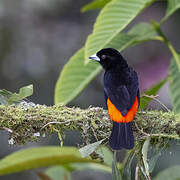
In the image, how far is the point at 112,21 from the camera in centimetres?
327

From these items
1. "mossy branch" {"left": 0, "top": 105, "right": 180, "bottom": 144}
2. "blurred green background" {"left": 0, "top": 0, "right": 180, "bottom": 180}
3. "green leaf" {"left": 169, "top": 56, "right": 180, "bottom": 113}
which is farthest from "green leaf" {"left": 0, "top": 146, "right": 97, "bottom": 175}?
"blurred green background" {"left": 0, "top": 0, "right": 180, "bottom": 180}

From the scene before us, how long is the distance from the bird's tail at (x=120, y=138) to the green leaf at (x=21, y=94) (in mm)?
544

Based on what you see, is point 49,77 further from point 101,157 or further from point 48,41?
point 101,157

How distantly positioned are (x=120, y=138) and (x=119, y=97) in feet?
1.91

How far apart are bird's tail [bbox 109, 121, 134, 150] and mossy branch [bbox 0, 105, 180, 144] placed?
57 millimetres

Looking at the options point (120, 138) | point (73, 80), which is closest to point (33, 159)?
point (120, 138)

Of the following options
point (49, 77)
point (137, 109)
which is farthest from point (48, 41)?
point (137, 109)

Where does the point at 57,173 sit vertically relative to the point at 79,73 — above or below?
below

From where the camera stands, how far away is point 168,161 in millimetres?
5559

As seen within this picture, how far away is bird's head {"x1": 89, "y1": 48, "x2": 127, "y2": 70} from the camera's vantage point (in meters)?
3.72

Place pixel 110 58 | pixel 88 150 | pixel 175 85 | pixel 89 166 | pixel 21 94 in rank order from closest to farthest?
pixel 88 150 < pixel 21 94 < pixel 89 166 < pixel 175 85 < pixel 110 58

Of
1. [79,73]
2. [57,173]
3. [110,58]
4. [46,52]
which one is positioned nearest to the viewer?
[57,173]

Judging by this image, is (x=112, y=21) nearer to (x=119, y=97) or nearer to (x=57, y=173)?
(x=119, y=97)

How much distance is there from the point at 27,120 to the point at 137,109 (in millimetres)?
801
